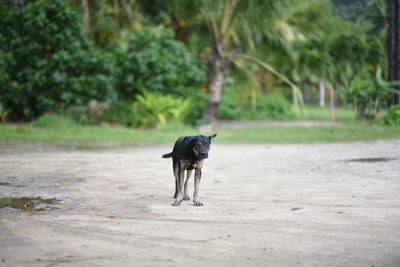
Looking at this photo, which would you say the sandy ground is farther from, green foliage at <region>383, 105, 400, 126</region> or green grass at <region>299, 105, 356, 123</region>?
green grass at <region>299, 105, 356, 123</region>

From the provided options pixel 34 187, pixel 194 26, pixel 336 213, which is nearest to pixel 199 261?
pixel 336 213

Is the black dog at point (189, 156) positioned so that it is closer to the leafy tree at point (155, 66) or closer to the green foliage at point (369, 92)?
the green foliage at point (369, 92)

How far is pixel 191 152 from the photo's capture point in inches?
285

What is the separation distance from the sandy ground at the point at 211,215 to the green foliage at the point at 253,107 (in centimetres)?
1548

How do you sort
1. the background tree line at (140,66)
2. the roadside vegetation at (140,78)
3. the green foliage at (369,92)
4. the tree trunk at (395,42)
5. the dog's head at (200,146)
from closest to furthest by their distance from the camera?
the dog's head at (200,146)
the roadside vegetation at (140,78)
the green foliage at (369,92)
the tree trunk at (395,42)
the background tree line at (140,66)

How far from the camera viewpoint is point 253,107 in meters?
29.0

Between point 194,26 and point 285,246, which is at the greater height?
point 194,26

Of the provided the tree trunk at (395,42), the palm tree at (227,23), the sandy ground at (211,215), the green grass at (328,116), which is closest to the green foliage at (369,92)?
the tree trunk at (395,42)

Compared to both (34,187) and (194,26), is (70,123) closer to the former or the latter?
(194,26)

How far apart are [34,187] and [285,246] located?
4677mm

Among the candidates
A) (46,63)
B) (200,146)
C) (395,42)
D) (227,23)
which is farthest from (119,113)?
(200,146)

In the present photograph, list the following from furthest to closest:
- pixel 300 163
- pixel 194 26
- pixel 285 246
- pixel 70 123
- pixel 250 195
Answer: pixel 194 26 < pixel 70 123 < pixel 300 163 < pixel 250 195 < pixel 285 246

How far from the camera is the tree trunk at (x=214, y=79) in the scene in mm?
23062

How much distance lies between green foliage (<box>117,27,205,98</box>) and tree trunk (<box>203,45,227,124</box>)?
58.3 inches
